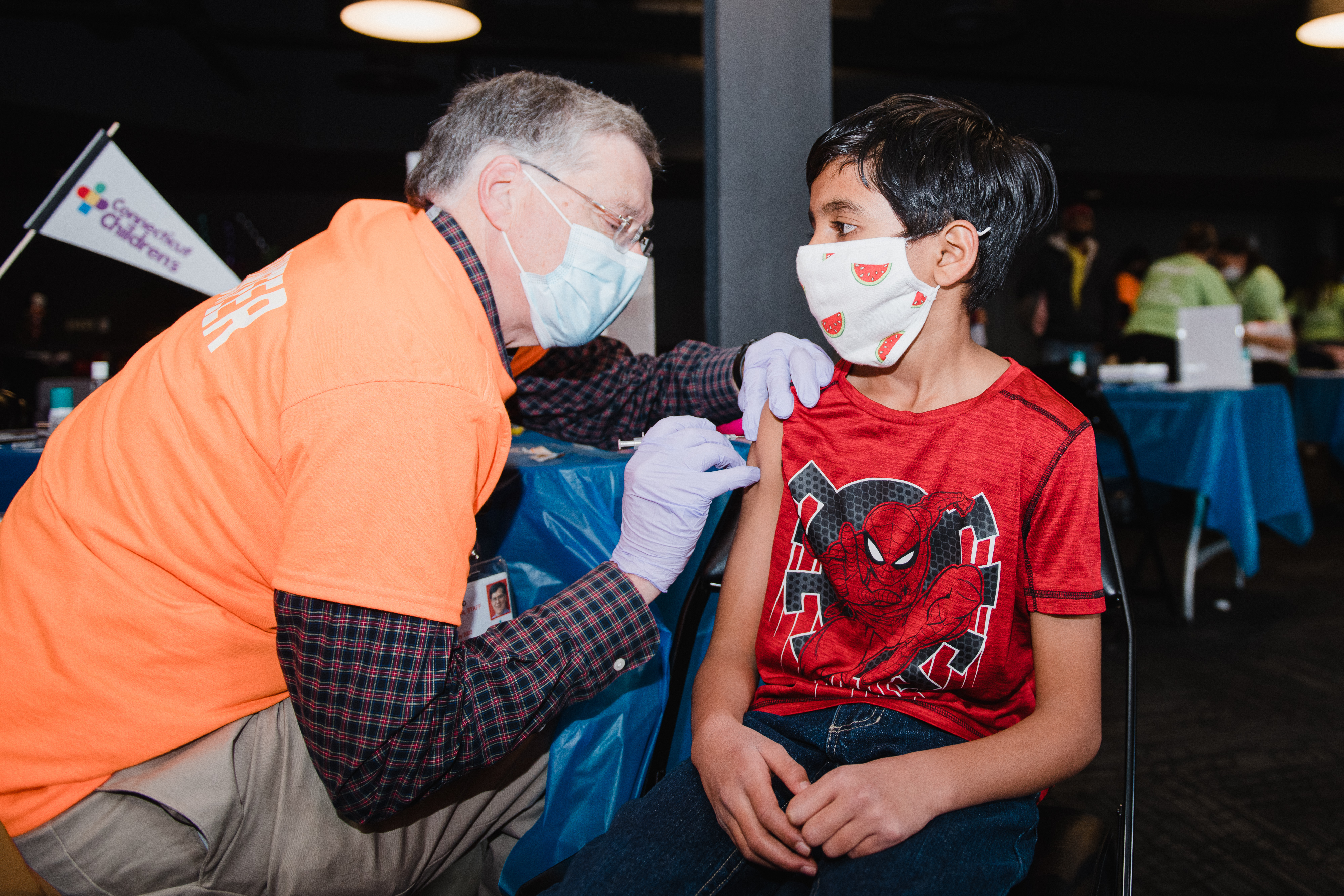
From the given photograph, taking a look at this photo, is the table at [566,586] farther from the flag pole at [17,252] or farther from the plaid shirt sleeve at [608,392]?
the flag pole at [17,252]

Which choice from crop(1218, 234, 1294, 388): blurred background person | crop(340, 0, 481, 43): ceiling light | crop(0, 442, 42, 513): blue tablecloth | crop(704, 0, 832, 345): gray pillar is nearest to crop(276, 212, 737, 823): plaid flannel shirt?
crop(0, 442, 42, 513): blue tablecloth

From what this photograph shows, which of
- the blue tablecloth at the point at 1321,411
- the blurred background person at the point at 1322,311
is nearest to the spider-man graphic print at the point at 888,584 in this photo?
the blue tablecloth at the point at 1321,411

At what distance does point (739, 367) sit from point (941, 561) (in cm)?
60

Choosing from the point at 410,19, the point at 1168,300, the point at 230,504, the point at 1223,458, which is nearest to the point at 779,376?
the point at 230,504

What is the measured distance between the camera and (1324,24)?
4223 millimetres

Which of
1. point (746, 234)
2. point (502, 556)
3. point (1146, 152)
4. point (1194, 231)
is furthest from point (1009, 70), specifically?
point (502, 556)

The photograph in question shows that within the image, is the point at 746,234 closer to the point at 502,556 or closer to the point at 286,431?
the point at 502,556

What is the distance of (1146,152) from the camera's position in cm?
994

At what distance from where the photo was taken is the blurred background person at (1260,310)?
4590 mm

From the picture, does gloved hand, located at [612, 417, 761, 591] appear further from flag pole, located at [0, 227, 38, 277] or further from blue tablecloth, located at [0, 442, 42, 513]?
flag pole, located at [0, 227, 38, 277]

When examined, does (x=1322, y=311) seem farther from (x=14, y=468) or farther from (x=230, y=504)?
→ (x=14, y=468)

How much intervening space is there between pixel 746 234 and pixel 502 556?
4.06ft

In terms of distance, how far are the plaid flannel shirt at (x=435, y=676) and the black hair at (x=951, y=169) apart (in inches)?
21.3

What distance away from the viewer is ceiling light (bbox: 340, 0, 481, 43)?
3.45 meters
